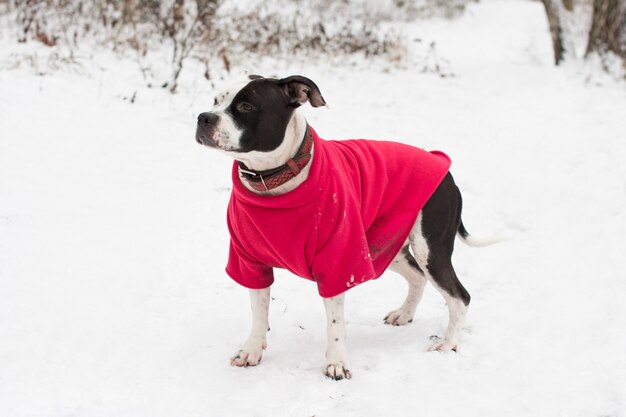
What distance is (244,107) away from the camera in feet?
11.0

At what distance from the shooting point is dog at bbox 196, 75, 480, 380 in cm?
336

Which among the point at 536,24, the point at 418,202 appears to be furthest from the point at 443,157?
the point at 536,24

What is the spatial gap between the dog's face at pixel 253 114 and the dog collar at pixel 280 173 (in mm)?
118

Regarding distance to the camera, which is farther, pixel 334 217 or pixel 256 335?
pixel 256 335

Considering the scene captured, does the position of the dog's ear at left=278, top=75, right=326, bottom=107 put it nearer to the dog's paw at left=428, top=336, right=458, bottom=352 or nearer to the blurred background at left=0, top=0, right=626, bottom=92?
the dog's paw at left=428, top=336, right=458, bottom=352

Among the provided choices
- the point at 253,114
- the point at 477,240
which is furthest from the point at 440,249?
the point at 253,114

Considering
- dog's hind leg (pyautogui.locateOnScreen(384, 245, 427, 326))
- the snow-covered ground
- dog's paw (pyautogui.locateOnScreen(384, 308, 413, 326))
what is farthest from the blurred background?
dog's paw (pyautogui.locateOnScreen(384, 308, 413, 326))

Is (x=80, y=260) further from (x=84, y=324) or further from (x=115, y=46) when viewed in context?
(x=115, y=46)

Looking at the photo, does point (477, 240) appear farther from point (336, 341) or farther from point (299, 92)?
point (299, 92)

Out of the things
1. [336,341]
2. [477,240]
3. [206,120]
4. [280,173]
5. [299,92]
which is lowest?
[336,341]

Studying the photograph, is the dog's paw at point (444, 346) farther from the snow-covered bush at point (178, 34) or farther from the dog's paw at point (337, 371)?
the snow-covered bush at point (178, 34)

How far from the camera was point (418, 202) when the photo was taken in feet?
12.8

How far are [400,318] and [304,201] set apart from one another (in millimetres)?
1412

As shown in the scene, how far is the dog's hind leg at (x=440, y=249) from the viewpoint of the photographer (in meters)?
3.96
